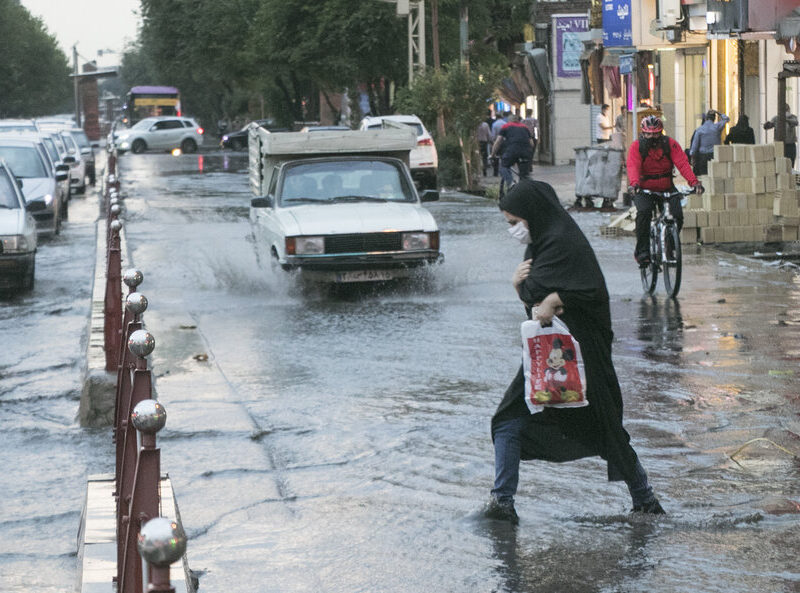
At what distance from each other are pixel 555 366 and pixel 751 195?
40.9 ft

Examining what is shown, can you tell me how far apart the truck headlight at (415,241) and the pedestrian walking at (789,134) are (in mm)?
13076

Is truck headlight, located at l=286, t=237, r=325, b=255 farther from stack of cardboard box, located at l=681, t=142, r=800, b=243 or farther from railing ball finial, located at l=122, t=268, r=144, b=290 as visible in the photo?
railing ball finial, located at l=122, t=268, r=144, b=290

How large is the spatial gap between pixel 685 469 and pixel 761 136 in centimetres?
2318

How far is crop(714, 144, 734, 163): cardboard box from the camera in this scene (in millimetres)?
17625

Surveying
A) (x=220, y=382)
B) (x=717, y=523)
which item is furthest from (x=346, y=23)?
(x=717, y=523)

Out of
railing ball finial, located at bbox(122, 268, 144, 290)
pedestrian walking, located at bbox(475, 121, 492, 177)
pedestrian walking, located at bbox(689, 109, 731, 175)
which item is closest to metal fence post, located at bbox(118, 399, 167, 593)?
railing ball finial, located at bbox(122, 268, 144, 290)

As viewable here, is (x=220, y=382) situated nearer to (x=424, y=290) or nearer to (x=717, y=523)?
(x=717, y=523)

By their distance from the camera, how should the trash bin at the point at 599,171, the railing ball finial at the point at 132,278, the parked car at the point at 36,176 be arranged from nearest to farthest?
the railing ball finial at the point at 132,278 < the parked car at the point at 36,176 < the trash bin at the point at 599,171

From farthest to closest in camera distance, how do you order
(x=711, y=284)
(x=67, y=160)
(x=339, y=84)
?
(x=339, y=84), (x=67, y=160), (x=711, y=284)

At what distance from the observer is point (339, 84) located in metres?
50.6

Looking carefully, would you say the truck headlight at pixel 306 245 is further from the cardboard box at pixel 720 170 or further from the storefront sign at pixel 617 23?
the storefront sign at pixel 617 23

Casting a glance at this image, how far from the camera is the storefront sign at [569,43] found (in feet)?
142

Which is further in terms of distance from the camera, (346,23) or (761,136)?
(346,23)

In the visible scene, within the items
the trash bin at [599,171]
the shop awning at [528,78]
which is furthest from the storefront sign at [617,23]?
the shop awning at [528,78]
